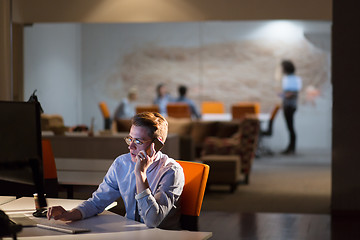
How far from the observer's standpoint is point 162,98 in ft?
37.9

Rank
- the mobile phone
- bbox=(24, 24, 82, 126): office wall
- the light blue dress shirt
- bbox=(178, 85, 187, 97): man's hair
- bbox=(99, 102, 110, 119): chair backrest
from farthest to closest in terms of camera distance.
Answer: bbox=(178, 85, 187, 97): man's hair, bbox=(99, 102, 110, 119): chair backrest, bbox=(24, 24, 82, 126): office wall, the mobile phone, the light blue dress shirt

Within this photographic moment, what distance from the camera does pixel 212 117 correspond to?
11.9m

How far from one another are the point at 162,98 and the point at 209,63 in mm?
937

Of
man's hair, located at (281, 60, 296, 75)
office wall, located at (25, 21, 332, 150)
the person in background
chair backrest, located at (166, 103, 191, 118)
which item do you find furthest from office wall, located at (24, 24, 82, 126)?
man's hair, located at (281, 60, 296, 75)

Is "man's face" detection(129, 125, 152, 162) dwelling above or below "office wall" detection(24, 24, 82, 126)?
below

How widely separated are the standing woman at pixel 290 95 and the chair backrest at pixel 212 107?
129 cm

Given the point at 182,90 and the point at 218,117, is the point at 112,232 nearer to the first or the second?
the point at 182,90

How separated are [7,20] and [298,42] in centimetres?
442

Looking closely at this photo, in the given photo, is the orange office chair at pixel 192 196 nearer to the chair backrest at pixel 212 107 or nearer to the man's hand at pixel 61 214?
the man's hand at pixel 61 214

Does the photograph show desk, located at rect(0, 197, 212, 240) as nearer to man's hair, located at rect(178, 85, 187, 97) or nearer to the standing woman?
the standing woman

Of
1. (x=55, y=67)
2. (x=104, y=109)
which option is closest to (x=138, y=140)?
(x=55, y=67)

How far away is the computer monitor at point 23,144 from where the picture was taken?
112 inches

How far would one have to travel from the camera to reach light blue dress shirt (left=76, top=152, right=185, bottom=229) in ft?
10.6

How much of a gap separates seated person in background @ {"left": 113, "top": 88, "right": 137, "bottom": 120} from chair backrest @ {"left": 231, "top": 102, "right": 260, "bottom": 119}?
2119 mm
